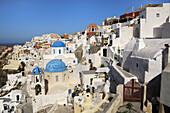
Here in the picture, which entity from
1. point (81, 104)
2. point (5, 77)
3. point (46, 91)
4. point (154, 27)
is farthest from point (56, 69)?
point (5, 77)

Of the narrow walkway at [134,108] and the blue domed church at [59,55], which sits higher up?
the blue domed church at [59,55]

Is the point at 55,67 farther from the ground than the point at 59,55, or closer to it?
closer to it

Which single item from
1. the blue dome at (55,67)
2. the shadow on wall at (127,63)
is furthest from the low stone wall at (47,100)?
the shadow on wall at (127,63)

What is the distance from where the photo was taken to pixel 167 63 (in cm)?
878

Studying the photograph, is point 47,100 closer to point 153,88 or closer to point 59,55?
point 59,55

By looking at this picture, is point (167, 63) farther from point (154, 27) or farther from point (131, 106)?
point (154, 27)

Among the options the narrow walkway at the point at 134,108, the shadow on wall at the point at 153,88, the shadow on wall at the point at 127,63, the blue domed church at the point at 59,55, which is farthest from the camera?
the blue domed church at the point at 59,55

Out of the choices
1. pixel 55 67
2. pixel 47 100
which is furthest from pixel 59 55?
pixel 47 100

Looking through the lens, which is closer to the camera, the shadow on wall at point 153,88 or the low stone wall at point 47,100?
the shadow on wall at point 153,88

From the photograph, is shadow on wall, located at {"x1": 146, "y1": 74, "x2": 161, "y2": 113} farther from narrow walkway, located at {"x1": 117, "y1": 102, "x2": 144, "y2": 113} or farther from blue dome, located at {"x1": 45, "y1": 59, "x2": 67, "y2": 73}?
blue dome, located at {"x1": 45, "y1": 59, "x2": 67, "y2": 73}

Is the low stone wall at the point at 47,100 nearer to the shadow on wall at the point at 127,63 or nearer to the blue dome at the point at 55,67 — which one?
the blue dome at the point at 55,67

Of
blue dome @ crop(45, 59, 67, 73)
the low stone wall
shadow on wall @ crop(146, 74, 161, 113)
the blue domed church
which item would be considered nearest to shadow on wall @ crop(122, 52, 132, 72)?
shadow on wall @ crop(146, 74, 161, 113)

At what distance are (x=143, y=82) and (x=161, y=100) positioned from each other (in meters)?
2.02

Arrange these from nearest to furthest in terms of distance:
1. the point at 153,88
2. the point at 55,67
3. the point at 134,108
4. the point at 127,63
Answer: the point at 134,108
the point at 153,88
the point at 127,63
the point at 55,67
